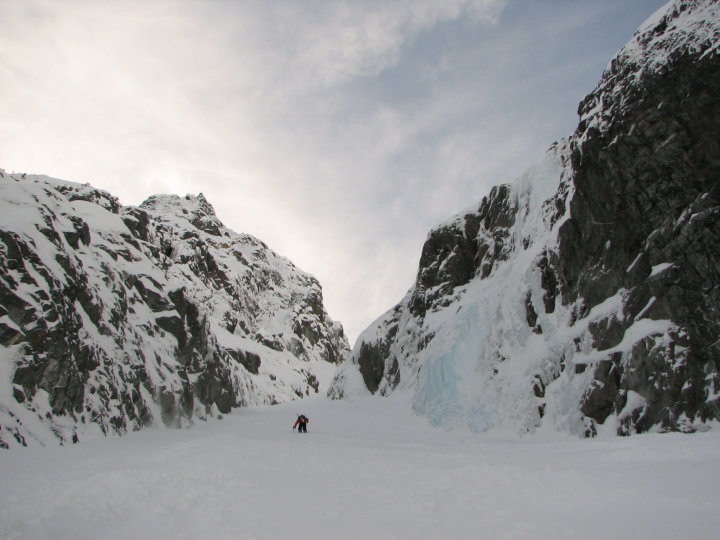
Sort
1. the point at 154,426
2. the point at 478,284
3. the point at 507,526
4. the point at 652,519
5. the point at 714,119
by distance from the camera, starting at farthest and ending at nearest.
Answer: the point at 478,284, the point at 154,426, the point at 714,119, the point at 507,526, the point at 652,519

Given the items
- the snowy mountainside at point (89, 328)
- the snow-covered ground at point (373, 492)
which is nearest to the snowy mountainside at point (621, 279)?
the snow-covered ground at point (373, 492)

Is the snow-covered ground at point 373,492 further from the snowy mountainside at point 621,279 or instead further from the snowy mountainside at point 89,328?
the snowy mountainside at point 89,328

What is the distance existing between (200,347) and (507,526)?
3784 cm

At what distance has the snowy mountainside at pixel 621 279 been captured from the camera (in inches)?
774

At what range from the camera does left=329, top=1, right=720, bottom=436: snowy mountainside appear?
1967 cm

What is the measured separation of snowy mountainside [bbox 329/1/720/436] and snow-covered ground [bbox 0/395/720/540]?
113 inches

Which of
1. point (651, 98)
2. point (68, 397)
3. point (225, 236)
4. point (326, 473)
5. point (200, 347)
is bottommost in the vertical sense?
point (326, 473)

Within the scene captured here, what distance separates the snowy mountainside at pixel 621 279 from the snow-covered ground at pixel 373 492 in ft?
9.40

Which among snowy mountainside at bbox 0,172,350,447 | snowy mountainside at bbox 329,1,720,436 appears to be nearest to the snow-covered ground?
snowy mountainside at bbox 329,1,720,436

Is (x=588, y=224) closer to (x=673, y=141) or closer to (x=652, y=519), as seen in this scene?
(x=673, y=141)

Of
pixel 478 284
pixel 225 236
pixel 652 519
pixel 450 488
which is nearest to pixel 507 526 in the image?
pixel 652 519

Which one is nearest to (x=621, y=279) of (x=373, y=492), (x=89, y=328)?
(x=373, y=492)

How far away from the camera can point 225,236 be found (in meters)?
143

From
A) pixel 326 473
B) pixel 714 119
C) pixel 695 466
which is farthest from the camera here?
pixel 714 119
